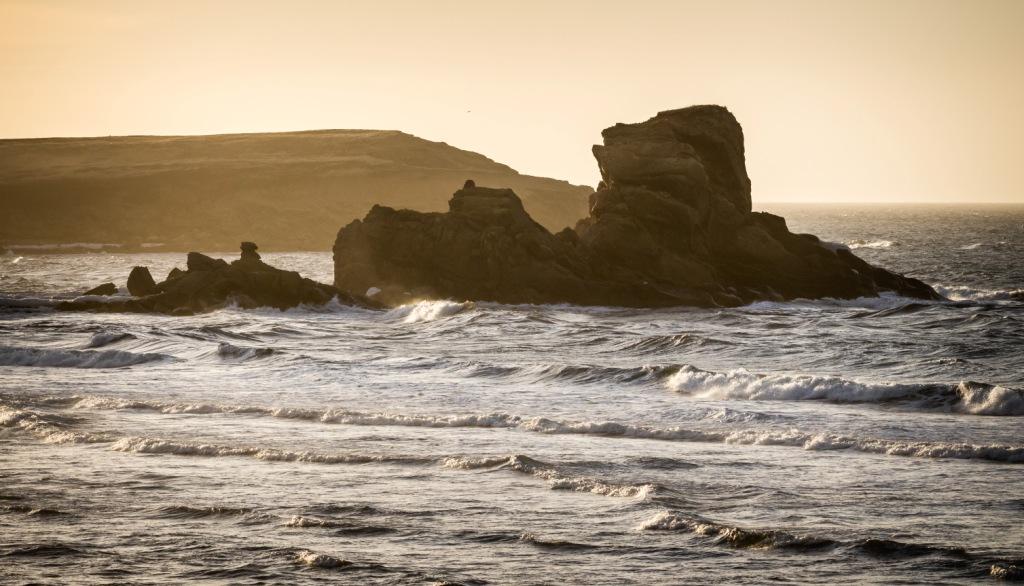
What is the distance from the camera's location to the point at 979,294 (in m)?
72.4

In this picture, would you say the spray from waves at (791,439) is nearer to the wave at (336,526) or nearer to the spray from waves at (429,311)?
the wave at (336,526)

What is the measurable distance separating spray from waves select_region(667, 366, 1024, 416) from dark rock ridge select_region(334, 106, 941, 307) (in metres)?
28.3

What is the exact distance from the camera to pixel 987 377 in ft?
113

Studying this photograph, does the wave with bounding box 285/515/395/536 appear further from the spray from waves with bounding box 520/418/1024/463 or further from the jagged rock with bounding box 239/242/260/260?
the jagged rock with bounding box 239/242/260/260

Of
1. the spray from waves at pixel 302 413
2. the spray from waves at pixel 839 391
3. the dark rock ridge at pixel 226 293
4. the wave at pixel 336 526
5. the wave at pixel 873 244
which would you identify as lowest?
the spray from waves at pixel 302 413

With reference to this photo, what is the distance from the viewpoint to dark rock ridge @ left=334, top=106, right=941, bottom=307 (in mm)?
64375

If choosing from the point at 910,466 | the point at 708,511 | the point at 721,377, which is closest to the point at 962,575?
the point at 708,511

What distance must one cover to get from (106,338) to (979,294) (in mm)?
49833

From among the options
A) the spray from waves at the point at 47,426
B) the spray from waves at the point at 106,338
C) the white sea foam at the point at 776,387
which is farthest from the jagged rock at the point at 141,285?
the white sea foam at the point at 776,387

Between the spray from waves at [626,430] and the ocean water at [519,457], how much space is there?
8 cm

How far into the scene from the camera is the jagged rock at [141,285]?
6681 centimetres

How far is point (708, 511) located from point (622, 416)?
10346 mm

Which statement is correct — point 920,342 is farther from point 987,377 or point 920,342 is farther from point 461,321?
point 461,321

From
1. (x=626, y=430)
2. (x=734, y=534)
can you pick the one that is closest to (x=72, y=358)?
(x=626, y=430)
